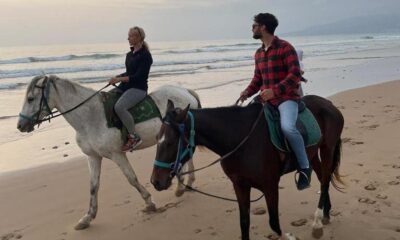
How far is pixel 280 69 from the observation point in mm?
4289

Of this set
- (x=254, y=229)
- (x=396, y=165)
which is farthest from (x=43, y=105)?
(x=396, y=165)

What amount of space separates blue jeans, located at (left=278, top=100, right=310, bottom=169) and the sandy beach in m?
0.88

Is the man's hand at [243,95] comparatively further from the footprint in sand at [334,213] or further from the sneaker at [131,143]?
the sneaker at [131,143]

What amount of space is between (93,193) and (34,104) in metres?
1.40

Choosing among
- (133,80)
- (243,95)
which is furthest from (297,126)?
(133,80)

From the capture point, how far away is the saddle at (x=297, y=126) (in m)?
4.18

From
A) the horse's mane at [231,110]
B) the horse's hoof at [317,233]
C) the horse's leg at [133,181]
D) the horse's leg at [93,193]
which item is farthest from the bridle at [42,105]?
the horse's hoof at [317,233]

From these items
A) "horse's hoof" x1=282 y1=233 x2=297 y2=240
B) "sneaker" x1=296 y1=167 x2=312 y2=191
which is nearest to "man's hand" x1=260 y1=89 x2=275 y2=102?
"sneaker" x1=296 y1=167 x2=312 y2=191

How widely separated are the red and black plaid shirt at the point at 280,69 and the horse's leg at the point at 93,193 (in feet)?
8.75

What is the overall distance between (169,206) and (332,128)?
2517mm

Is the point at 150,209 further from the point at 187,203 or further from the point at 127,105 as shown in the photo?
the point at 127,105

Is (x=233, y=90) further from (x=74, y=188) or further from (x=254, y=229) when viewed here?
(x=254, y=229)

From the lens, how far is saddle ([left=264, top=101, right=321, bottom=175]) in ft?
13.7

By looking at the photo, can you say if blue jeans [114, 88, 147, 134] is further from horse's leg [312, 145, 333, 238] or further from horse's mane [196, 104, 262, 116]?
horse's leg [312, 145, 333, 238]
